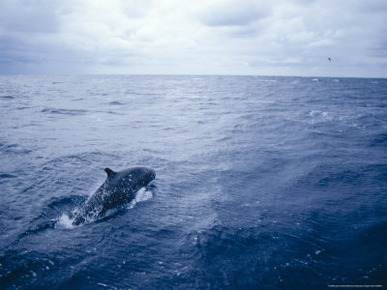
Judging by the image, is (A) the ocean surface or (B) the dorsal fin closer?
(A) the ocean surface

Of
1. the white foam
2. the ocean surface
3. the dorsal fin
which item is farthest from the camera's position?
the dorsal fin

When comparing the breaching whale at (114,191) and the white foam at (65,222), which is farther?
the breaching whale at (114,191)

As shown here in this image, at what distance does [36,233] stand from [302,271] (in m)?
6.95

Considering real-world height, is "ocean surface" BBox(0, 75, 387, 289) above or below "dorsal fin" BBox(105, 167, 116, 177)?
below

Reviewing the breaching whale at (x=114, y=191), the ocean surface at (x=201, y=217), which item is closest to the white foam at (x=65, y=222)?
the ocean surface at (x=201, y=217)

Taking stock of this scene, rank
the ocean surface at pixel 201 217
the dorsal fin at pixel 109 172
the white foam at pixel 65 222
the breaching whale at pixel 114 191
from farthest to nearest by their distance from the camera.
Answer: the dorsal fin at pixel 109 172
the breaching whale at pixel 114 191
the white foam at pixel 65 222
the ocean surface at pixel 201 217

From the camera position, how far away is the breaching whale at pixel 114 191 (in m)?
7.69

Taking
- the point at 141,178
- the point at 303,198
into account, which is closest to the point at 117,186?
the point at 141,178

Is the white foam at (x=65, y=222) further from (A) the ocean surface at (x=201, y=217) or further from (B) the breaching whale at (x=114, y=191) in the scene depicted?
(B) the breaching whale at (x=114, y=191)

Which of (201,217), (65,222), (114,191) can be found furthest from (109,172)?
(201,217)

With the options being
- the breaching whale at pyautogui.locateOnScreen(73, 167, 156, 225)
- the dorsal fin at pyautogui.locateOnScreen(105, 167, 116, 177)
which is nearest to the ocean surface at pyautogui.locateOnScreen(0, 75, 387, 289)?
the breaching whale at pyautogui.locateOnScreen(73, 167, 156, 225)

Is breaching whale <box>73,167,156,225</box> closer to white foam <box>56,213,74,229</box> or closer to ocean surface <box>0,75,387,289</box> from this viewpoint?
white foam <box>56,213,74,229</box>

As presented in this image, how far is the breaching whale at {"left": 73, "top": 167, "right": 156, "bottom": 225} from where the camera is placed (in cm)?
769

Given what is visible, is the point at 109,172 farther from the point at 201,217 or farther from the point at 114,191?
the point at 201,217
